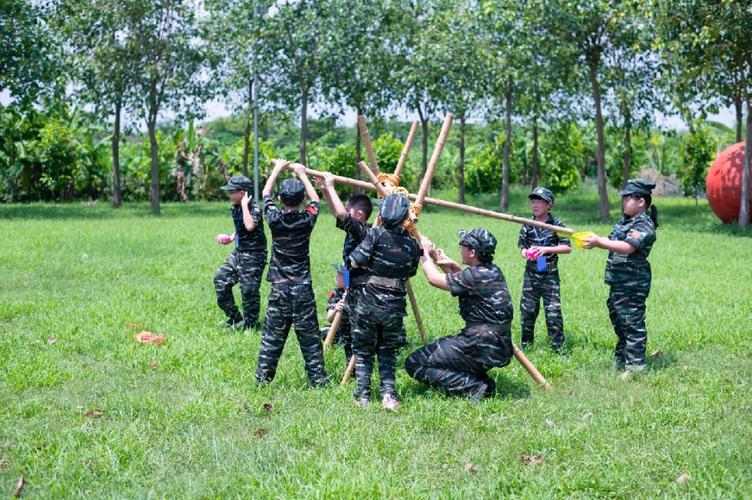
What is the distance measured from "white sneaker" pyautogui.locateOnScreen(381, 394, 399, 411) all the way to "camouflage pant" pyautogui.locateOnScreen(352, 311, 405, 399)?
5 centimetres

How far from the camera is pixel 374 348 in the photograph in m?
7.47

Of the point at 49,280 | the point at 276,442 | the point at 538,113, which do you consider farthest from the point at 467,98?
the point at 276,442

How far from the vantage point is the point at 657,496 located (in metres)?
5.38

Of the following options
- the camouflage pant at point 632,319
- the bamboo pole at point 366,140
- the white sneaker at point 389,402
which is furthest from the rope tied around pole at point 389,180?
the camouflage pant at point 632,319

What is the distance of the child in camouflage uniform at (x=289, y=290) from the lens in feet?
25.3

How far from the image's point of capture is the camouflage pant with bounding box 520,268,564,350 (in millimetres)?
9461

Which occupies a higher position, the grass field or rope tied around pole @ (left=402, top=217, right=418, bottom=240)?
rope tied around pole @ (left=402, top=217, right=418, bottom=240)

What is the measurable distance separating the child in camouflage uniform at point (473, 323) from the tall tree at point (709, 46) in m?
15.3

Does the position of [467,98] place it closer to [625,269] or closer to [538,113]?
[538,113]

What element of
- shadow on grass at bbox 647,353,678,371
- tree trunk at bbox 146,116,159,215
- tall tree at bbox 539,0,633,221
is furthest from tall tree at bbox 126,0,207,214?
shadow on grass at bbox 647,353,678,371

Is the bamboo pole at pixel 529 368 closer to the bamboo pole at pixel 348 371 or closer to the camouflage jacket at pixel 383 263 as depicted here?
the camouflage jacket at pixel 383 263

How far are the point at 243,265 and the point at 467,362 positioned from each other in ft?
12.2

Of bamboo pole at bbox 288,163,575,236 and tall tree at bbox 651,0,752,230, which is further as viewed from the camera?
tall tree at bbox 651,0,752,230

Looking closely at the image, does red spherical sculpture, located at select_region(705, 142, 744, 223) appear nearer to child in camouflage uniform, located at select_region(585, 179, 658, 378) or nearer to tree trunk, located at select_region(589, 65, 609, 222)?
tree trunk, located at select_region(589, 65, 609, 222)
